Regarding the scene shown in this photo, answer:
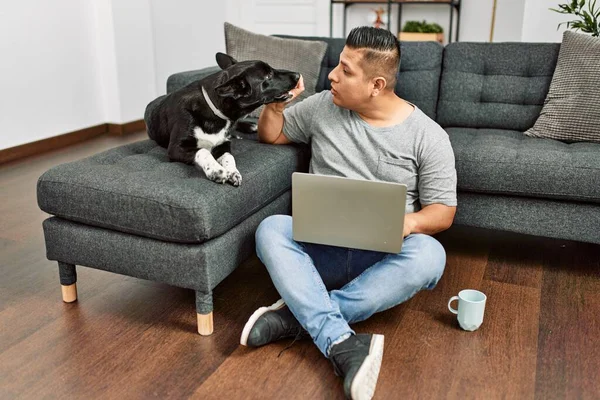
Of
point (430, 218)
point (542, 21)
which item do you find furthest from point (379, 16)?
point (430, 218)

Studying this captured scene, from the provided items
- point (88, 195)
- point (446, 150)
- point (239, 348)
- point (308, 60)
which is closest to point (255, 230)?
point (239, 348)

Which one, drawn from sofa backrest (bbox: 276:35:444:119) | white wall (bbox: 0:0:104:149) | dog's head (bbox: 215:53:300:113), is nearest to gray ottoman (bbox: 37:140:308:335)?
dog's head (bbox: 215:53:300:113)

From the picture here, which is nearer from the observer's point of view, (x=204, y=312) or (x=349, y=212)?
(x=349, y=212)

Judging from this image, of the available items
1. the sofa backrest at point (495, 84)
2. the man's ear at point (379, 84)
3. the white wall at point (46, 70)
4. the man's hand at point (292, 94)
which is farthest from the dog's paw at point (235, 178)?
the white wall at point (46, 70)

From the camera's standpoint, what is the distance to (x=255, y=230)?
2020 mm

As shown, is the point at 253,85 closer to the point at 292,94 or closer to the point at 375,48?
the point at 292,94

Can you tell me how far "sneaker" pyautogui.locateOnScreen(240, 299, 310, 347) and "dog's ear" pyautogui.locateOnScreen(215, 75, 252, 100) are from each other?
74 centimetres

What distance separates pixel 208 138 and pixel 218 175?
11.6 inches

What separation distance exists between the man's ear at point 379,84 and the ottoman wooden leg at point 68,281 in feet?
3.89

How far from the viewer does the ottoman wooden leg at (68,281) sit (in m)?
2.05

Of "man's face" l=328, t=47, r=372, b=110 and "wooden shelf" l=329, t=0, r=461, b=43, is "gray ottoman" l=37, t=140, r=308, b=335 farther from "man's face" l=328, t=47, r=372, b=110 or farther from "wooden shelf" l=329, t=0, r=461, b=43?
"wooden shelf" l=329, t=0, r=461, b=43

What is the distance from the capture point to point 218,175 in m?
1.91

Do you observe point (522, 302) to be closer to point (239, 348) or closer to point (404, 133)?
point (404, 133)

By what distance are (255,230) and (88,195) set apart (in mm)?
543
